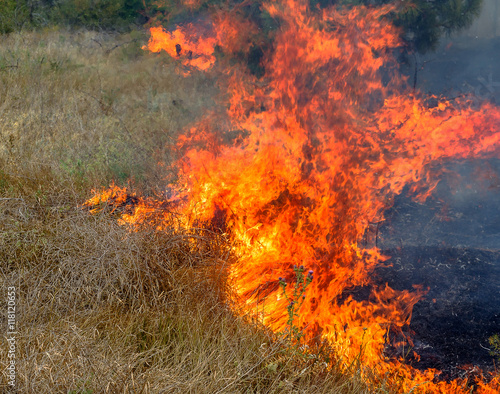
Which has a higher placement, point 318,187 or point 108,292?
point 318,187

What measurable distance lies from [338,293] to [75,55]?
778cm

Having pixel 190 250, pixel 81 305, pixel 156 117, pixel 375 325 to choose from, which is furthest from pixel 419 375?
pixel 156 117

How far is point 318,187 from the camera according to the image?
13.4 feet

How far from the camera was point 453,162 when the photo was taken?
275 inches

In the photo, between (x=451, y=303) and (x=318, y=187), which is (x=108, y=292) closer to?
(x=318, y=187)

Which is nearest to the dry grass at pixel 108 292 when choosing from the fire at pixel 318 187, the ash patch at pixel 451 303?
the fire at pixel 318 187

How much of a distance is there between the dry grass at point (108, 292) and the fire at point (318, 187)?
A: 333mm

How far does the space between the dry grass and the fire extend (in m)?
0.33

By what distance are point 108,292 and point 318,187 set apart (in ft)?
7.08

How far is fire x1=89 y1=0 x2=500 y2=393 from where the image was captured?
10.8 ft

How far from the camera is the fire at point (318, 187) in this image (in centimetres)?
329

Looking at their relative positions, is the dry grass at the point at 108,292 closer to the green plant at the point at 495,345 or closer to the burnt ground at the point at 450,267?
the burnt ground at the point at 450,267

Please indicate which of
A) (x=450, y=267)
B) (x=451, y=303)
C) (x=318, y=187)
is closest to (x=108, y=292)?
(x=318, y=187)

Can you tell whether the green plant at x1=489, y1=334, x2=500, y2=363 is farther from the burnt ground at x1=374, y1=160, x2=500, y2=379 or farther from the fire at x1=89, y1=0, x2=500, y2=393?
the fire at x1=89, y1=0, x2=500, y2=393
